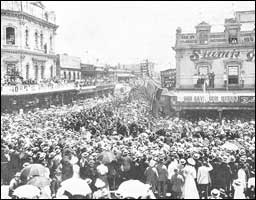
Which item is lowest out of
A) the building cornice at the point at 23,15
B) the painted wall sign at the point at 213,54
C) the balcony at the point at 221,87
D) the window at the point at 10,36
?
the balcony at the point at 221,87

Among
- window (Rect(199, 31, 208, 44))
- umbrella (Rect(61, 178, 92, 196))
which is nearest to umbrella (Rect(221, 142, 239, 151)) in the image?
umbrella (Rect(61, 178, 92, 196))

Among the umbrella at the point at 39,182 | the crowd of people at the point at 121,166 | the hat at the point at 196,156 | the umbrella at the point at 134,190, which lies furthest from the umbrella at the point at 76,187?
the hat at the point at 196,156

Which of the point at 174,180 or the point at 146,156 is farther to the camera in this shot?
the point at 146,156

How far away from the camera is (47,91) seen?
28.0 meters

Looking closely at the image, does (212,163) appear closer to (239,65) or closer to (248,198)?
(248,198)

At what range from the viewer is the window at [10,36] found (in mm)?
30641

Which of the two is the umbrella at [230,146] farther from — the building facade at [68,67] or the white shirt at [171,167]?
the building facade at [68,67]

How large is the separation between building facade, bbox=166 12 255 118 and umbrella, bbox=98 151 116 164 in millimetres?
14041

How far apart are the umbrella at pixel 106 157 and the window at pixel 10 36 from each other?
21592 millimetres

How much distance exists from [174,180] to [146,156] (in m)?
1.66

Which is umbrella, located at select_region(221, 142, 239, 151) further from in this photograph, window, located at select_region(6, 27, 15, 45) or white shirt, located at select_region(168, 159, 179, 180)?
window, located at select_region(6, 27, 15, 45)

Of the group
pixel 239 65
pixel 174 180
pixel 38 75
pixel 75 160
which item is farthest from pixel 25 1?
pixel 174 180

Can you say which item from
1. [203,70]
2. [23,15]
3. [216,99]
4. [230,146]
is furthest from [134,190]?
[23,15]

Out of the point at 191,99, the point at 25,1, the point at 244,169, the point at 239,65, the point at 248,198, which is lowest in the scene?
the point at 248,198
